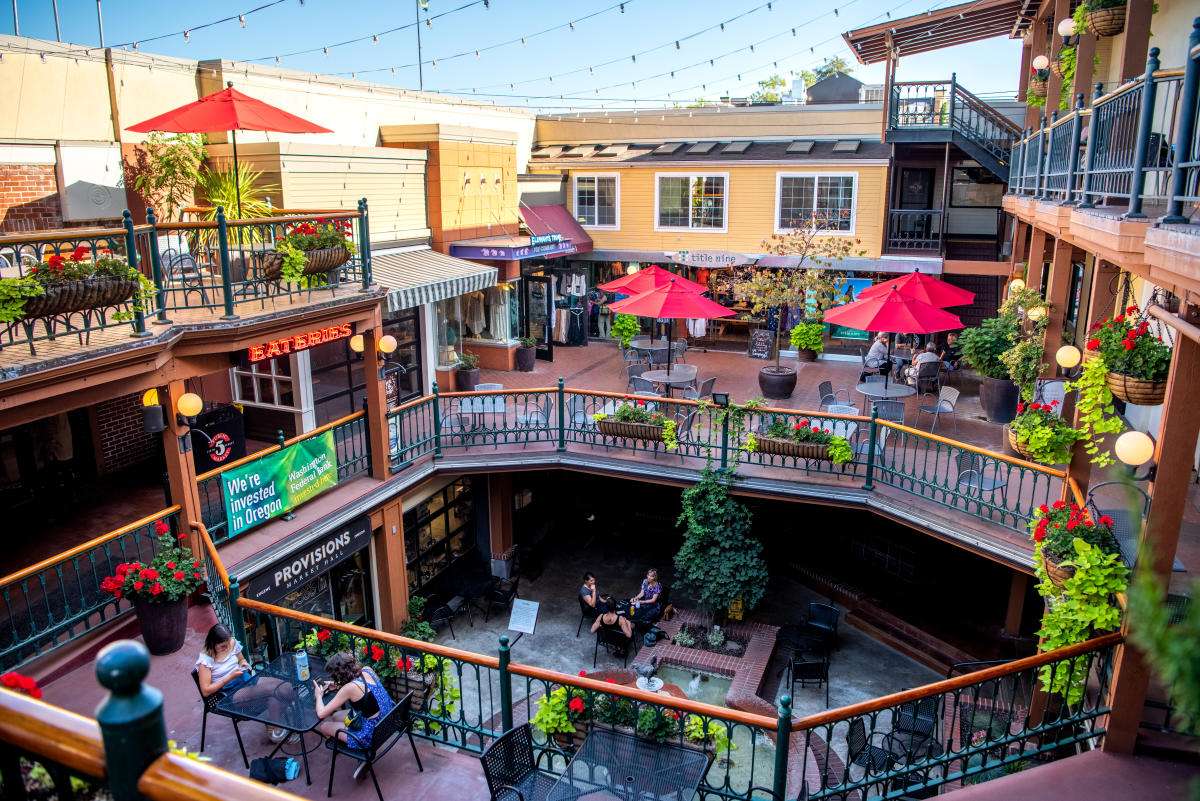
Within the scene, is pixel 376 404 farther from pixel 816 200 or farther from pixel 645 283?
pixel 816 200

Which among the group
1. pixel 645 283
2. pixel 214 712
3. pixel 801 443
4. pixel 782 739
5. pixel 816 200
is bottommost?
pixel 214 712

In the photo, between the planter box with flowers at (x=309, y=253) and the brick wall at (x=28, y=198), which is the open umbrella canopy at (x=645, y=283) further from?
the brick wall at (x=28, y=198)

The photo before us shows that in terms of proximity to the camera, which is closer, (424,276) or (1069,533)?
(1069,533)

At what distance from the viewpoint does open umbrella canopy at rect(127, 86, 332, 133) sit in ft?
33.9

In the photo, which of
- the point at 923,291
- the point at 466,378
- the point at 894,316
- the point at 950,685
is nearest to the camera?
the point at 950,685

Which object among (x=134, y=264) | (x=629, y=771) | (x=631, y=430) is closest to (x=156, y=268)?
(x=134, y=264)

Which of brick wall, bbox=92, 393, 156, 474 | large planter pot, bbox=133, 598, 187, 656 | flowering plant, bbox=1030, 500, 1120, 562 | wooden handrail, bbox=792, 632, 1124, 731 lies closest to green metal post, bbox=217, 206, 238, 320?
large planter pot, bbox=133, 598, 187, 656

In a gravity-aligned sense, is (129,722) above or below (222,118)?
below

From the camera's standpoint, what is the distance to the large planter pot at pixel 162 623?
834cm

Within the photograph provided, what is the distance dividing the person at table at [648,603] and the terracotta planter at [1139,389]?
805cm

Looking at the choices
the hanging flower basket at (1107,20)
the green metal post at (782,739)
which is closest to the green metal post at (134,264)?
the green metal post at (782,739)

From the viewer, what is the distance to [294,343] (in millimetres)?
10625

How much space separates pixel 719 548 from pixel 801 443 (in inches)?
86.8

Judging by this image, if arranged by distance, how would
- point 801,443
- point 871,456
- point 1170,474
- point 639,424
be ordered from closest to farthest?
point 1170,474
point 871,456
point 801,443
point 639,424
